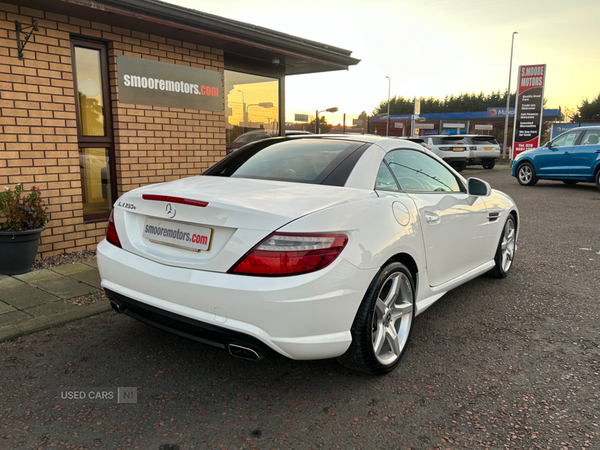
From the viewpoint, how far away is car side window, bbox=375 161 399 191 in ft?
10.6

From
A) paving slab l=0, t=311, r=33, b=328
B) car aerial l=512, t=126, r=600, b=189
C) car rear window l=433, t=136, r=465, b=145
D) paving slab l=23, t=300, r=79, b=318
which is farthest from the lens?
car rear window l=433, t=136, r=465, b=145

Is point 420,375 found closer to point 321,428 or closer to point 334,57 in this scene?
point 321,428

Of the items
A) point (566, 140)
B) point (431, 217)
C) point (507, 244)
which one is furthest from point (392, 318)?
point (566, 140)

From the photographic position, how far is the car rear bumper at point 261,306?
244 cm

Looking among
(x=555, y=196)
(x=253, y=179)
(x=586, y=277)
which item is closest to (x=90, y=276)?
(x=253, y=179)

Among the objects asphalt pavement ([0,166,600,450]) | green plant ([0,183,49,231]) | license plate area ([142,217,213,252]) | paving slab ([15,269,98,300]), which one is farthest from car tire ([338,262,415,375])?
green plant ([0,183,49,231])

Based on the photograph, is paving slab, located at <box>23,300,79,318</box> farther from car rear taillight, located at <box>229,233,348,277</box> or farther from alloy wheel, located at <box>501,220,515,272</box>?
alloy wheel, located at <box>501,220,515,272</box>

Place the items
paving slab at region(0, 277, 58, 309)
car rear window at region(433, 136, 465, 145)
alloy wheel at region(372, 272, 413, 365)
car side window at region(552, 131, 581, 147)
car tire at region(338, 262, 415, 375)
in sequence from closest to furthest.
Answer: car tire at region(338, 262, 415, 375) < alloy wheel at region(372, 272, 413, 365) < paving slab at region(0, 277, 58, 309) < car side window at region(552, 131, 581, 147) < car rear window at region(433, 136, 465, 145)

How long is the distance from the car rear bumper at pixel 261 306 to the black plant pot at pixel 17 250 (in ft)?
9.36

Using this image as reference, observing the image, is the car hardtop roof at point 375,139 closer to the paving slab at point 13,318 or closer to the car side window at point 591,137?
the paving slab at point 13,318

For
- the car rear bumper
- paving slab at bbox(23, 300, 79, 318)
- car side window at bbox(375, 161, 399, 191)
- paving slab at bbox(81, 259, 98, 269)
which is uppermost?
car side window at bbox(375, 161, 399, 191)

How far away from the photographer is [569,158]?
14258 millimetres

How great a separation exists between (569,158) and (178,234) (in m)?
14.5

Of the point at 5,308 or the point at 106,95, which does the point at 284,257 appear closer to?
the point at 5,308
